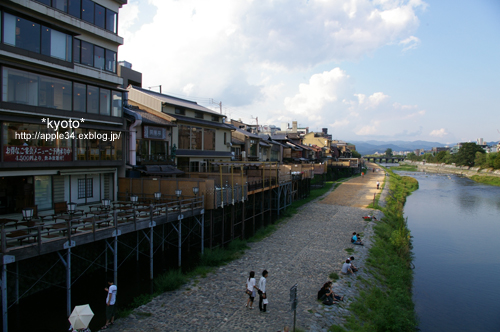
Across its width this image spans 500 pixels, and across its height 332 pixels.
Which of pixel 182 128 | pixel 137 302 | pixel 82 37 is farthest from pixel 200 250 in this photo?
pixel 82 37

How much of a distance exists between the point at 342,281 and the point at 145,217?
35.4 feet

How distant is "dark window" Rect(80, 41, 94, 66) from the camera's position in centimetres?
1943

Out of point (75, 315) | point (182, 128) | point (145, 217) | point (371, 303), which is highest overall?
point (182, 128)

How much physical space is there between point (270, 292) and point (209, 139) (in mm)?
21288

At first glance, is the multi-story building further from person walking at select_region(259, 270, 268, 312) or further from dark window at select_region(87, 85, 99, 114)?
person walking at select_region(259, 270, 268, 312)

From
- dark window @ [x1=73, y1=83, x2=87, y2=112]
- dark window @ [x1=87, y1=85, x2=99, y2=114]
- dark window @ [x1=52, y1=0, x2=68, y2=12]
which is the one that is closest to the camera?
dark window @ [x1=52, y1=0, x2=68, y2=12]

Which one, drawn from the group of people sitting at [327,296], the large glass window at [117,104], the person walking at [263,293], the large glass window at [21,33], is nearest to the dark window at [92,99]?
the large glass window at [117,104]

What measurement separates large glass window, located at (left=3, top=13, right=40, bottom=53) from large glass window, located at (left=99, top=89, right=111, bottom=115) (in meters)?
4.51

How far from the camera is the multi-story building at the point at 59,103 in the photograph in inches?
606

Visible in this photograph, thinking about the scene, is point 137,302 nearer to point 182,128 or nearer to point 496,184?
point 182,128

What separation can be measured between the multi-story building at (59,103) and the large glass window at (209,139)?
11575mm

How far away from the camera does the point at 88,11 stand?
1983 centimetres

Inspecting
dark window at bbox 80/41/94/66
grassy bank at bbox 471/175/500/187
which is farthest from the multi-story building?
grassy bank at bbox 471/175/500/187

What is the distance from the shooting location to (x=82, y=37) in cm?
1952
